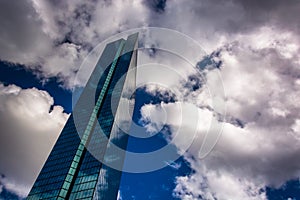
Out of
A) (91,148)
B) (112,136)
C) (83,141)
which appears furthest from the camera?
(112,136)

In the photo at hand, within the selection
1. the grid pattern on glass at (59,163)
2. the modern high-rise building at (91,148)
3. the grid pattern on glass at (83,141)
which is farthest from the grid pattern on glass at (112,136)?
the grid pattern on glass at (59,163)

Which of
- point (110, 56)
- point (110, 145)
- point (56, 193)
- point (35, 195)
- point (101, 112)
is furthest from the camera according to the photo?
point (110, 56)

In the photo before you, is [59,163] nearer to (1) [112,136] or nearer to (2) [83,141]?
(2) [83,141]

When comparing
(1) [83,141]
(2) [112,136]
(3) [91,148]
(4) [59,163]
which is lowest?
(4) [59,163]

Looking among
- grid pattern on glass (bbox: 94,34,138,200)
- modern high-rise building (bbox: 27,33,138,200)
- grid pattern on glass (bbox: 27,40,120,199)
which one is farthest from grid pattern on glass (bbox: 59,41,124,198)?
grid pattern on glass (bbox: 94,34,138,200)

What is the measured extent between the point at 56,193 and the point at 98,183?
1402 centimetres

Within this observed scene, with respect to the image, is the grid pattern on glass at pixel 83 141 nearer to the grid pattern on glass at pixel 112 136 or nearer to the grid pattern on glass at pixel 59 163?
the grid pattern on glass at pixel 59 163

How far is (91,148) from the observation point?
332 feet

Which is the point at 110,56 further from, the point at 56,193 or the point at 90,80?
the point at 56,193

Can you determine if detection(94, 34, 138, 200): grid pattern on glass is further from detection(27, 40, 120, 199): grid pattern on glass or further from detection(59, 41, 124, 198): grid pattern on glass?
detection(27, 40, 120, 199): grid pattern on glass

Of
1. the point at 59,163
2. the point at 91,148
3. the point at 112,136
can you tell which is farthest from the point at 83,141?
the point at 59,163

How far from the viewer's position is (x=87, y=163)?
95.4 metres

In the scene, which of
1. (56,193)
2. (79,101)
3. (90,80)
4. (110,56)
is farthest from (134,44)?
(56,193)

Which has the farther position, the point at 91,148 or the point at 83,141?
the point at 83,141
